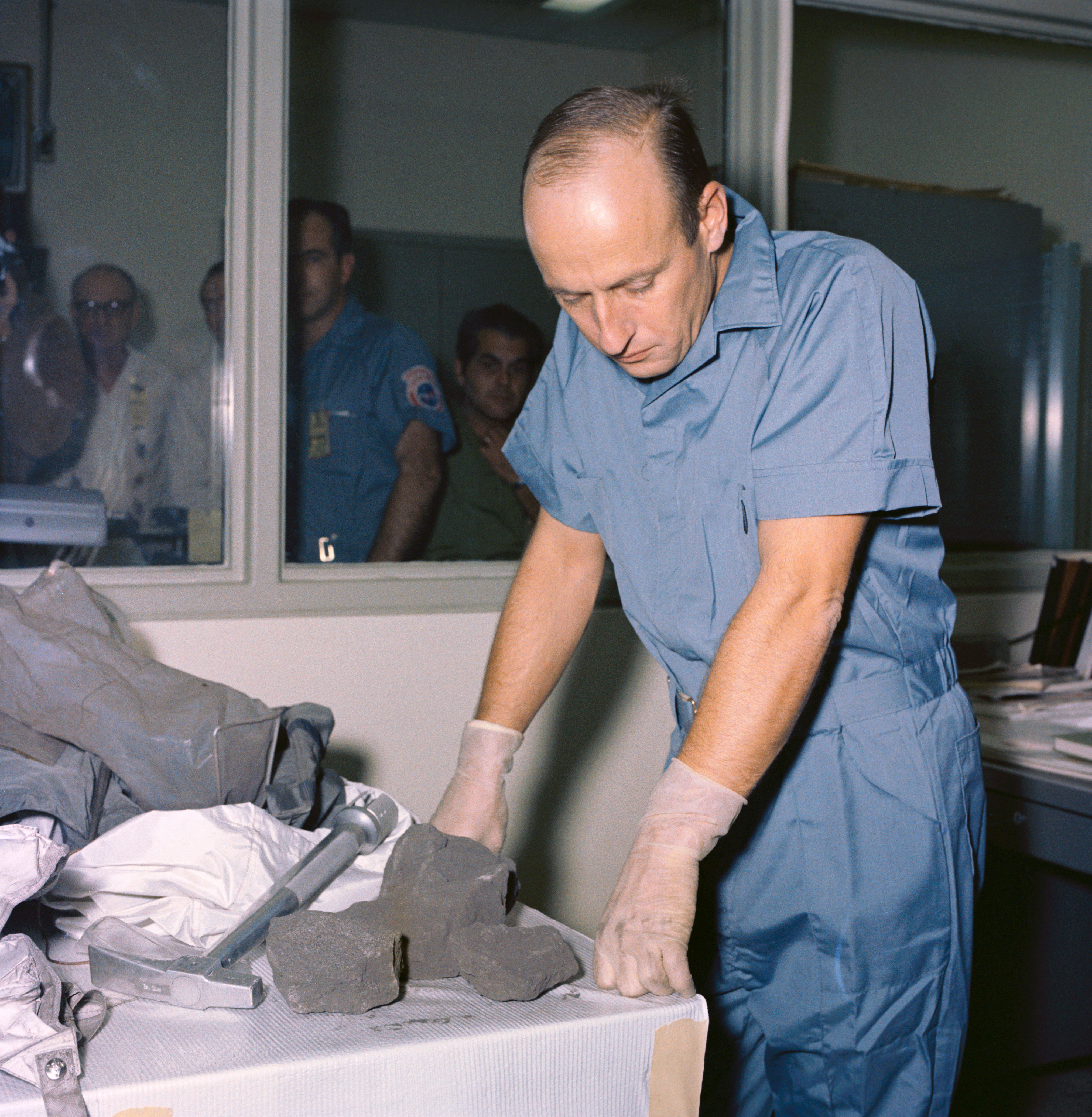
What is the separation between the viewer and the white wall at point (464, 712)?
6.87ft

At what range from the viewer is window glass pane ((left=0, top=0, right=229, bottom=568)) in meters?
2.25

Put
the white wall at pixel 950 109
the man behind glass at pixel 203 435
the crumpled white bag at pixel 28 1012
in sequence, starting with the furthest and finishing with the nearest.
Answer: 1. the white wall at pixel 950 109
2. the man behind glass at pixel 203 435
3. the crumpled white bag at pixel 28 1012

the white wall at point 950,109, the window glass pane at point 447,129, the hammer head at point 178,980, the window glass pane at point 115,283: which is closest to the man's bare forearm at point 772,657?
the hammer head at point 178,980

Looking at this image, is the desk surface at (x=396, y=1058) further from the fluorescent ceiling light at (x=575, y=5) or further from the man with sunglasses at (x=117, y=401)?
the fluorescent ceiling light at (x=575, y=5)

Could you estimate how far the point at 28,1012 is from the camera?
2.48 feet

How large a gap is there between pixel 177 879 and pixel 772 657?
58 centimetres

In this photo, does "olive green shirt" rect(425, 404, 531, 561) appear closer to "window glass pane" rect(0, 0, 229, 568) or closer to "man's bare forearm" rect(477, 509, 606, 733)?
"window glass pane" rect(0, 0, 229, 568)

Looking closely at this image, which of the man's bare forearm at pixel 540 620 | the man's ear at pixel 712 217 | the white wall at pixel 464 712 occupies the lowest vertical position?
the white wall at pixel 464 712

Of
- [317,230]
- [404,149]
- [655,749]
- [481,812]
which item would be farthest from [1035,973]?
[404,149]

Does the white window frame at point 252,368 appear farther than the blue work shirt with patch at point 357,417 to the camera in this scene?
No

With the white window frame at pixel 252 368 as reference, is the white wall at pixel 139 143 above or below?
above

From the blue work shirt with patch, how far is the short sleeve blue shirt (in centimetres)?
126

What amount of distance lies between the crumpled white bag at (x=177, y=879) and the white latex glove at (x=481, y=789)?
0.59ft

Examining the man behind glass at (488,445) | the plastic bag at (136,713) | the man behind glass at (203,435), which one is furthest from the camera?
the man behind glass at (488,445)
